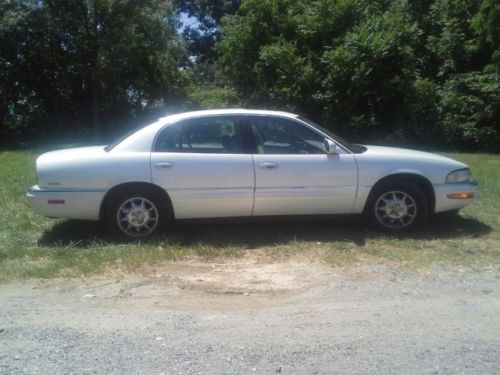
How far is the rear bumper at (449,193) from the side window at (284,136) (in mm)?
1481

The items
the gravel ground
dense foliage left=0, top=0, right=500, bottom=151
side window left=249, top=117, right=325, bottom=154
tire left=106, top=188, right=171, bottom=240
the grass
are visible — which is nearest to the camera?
the gravel ground

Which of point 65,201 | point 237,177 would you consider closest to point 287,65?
point 237,177

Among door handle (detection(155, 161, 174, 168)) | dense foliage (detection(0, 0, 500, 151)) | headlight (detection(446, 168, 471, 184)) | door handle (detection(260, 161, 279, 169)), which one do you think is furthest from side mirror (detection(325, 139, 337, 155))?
dense foliage (detection(0, 0, 500, 151))

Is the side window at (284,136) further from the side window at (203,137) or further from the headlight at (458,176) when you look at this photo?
the headlight at (458,176)

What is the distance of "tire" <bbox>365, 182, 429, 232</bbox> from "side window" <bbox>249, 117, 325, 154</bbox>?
88 centimetres

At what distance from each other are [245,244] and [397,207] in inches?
73.9

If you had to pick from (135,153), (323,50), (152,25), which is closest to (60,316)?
(135,153)

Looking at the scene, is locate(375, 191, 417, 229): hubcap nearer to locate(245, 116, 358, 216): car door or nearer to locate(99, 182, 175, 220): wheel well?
locate(245, 116, 358, 216): car door

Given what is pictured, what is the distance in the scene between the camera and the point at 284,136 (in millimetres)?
6629

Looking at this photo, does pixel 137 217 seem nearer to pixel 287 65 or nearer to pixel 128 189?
pixel 128 189

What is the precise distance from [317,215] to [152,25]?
662 inches

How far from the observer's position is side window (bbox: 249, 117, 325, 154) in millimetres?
6559

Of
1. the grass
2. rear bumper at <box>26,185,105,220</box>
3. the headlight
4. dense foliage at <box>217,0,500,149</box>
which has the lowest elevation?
the grass

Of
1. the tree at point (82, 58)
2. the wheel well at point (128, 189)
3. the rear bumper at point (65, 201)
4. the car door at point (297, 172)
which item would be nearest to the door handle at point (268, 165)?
the car door at point (297, 172)
